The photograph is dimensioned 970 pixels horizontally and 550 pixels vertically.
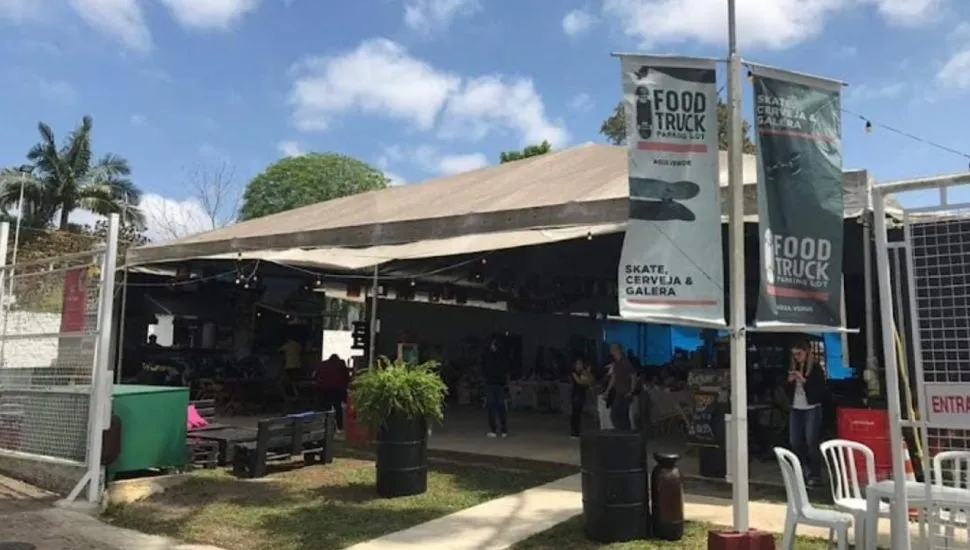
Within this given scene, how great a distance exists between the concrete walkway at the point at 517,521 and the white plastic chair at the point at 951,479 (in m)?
1.10

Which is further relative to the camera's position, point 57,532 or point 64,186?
point 64,186

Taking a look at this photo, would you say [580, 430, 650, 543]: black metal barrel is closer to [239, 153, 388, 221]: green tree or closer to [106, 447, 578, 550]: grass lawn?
[106, 447, 578, 550]: grass lawn

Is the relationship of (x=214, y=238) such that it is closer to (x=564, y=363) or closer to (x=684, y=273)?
(x=564, y=363)

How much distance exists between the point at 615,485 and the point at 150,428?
18.0 feet

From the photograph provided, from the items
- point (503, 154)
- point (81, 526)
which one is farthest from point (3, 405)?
point (503, 154)

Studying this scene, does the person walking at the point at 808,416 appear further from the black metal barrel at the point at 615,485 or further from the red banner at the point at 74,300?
the red banner at the point at 74,300

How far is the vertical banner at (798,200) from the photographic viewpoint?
5324 millimetres

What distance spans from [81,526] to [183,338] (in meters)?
12.5

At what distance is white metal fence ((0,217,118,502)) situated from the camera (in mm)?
8266

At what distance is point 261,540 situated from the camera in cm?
669

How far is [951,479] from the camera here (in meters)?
5.29

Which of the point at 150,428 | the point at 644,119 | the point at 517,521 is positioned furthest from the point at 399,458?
the point at 644,119

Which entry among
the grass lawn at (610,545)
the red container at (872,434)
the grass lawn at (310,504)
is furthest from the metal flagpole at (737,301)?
the grass lawn at (310,504)

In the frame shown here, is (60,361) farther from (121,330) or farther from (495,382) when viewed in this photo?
(121,330)
